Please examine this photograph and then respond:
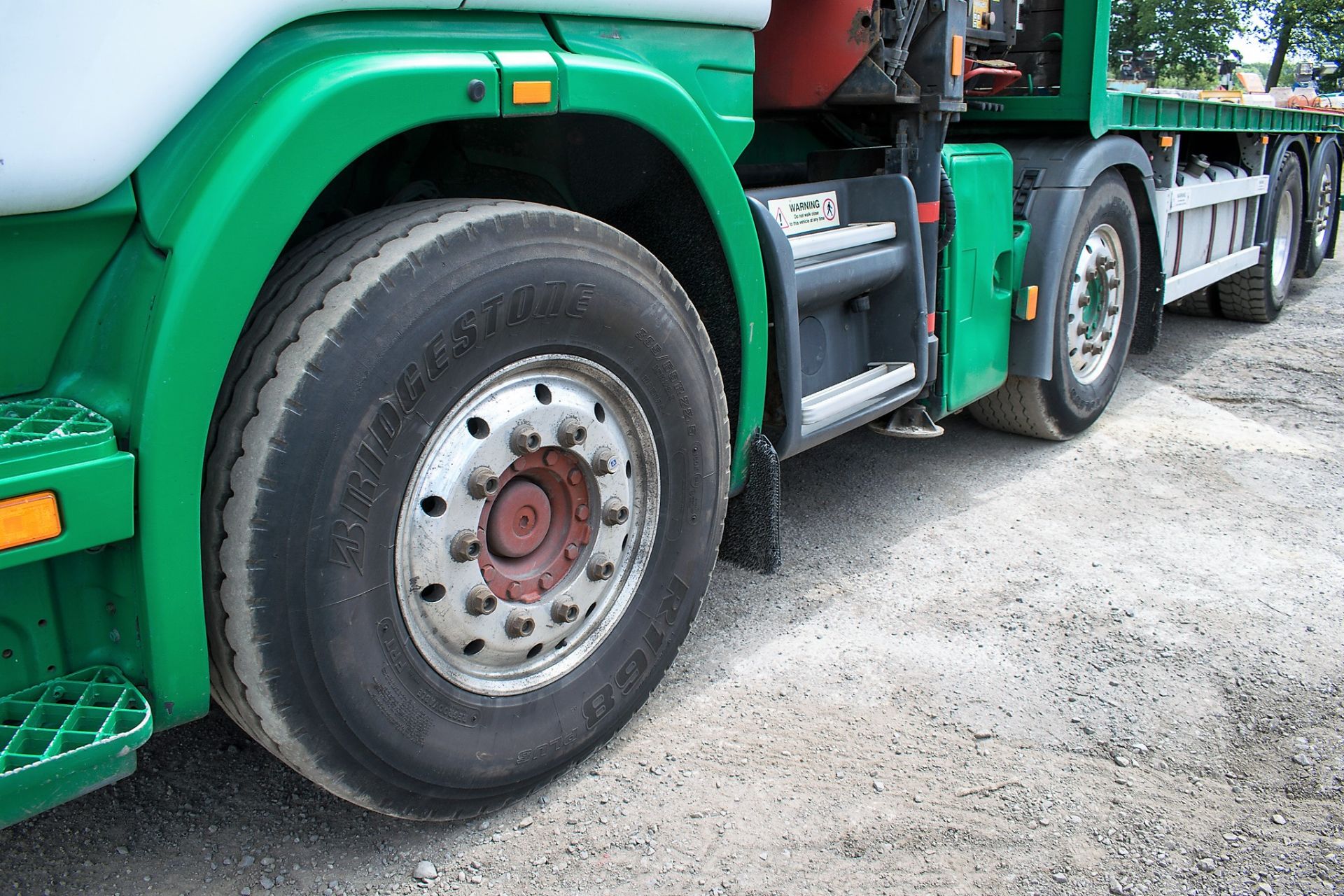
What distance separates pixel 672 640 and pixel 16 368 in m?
1.55

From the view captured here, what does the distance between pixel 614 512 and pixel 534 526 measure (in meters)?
0.20

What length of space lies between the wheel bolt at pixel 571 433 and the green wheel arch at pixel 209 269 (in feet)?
2.23

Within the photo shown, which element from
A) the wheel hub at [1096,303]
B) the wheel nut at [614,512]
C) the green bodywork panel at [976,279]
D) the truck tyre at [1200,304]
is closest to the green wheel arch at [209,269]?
the wheel nut at [614,512]

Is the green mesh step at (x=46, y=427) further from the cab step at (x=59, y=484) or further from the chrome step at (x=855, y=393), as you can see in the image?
the chrome step at (x=855, y=393)

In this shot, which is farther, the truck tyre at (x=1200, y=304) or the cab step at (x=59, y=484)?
the truck tyre at (x=1200, y=304)

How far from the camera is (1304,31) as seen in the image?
30703mm

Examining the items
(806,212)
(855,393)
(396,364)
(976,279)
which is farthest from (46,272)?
(976,279)

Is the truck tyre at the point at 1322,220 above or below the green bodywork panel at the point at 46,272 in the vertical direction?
below

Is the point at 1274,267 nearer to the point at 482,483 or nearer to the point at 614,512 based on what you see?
the point at 614,512

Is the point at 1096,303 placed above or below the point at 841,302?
below

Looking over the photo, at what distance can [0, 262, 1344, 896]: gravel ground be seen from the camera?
2264 millimetres

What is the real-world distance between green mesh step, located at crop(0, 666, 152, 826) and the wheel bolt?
928 millimetres

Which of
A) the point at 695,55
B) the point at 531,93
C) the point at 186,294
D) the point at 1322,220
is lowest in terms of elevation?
the point at 1322,220

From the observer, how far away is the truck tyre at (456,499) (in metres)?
1.89
